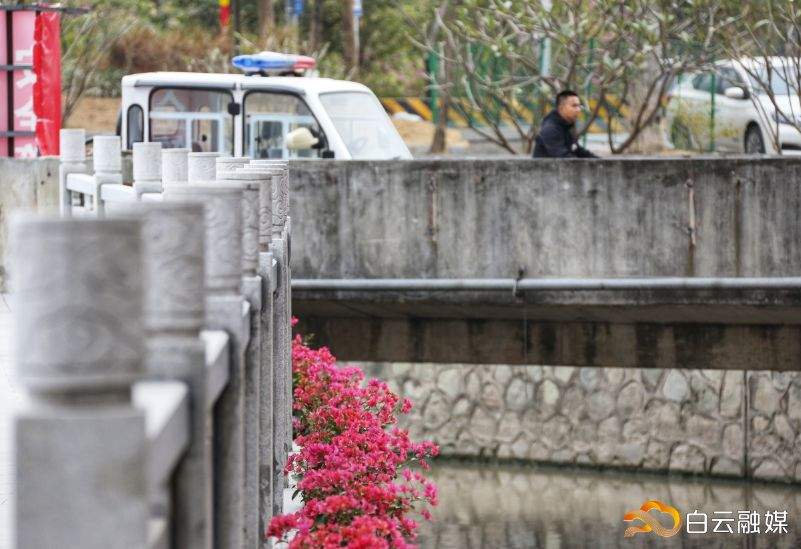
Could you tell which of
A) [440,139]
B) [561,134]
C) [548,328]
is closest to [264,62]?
[561,134]

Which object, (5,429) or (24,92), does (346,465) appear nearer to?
(5,429)

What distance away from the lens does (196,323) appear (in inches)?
125

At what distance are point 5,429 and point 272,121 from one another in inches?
329

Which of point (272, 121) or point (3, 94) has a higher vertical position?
point (3, 94)

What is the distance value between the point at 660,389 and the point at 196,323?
15.6 m

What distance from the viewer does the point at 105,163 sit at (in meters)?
10.6

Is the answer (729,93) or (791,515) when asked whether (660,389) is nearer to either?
(791,515)

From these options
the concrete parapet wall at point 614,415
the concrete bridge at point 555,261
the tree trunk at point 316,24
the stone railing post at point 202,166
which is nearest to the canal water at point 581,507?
the concrete parapet wall at point 614,415

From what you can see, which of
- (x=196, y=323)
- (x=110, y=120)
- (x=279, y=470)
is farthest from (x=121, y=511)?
(x=110, y=120)

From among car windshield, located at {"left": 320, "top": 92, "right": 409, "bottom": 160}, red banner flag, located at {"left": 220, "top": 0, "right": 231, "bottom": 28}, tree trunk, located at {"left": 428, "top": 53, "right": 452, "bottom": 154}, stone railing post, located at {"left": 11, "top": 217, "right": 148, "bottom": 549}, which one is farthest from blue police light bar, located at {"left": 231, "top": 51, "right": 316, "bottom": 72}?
red banner flag, located at {"left": 220, "top": 0, "right": 231, "bottom": 28}

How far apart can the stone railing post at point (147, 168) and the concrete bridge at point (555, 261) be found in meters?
3.05

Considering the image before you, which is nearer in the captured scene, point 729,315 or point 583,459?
point 729,315

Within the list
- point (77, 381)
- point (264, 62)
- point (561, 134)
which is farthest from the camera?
point (264, 62)

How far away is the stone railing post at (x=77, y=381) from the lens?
2.37m
